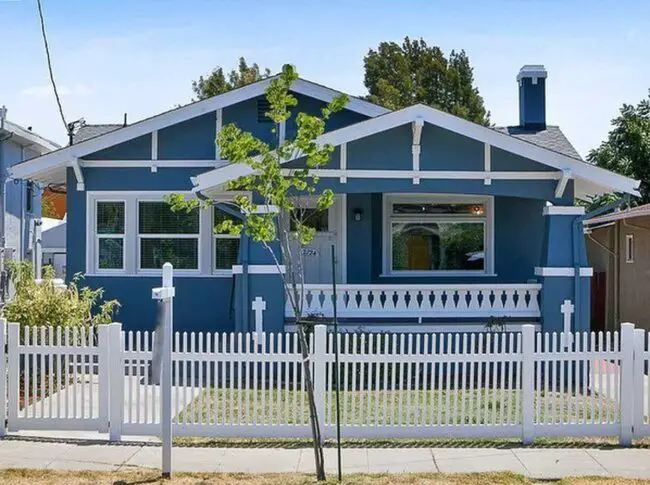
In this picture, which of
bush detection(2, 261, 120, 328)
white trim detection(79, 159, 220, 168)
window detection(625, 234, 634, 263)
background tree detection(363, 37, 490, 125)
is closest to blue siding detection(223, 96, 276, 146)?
white trim detection(79, 159, 220, 168)

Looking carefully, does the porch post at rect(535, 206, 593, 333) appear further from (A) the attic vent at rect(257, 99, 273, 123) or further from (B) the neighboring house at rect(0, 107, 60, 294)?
(B) the neighboring house at rect(0, 107, 60, 294)

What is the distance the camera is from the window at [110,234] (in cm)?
1499

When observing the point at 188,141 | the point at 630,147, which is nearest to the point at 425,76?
the point at 630,147

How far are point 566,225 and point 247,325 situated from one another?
5.51 metres

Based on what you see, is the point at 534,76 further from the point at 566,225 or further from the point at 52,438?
the point at 52,438

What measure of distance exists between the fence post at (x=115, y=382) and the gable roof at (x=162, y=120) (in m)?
7.10

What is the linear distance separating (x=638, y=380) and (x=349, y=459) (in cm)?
325

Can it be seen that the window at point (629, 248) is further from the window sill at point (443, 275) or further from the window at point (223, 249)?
the window at point (223, 249)

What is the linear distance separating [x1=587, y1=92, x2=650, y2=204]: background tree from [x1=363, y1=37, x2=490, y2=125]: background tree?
9.15m

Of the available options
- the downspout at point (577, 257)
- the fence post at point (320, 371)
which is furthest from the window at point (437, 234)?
the fence post at point (320, 371)

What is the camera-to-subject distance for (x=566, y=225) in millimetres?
12711

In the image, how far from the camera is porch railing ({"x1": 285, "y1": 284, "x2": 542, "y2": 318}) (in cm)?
1305

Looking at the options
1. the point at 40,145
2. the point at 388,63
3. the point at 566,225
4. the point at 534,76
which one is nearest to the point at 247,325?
the point at 566,225

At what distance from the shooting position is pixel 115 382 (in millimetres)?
8156
